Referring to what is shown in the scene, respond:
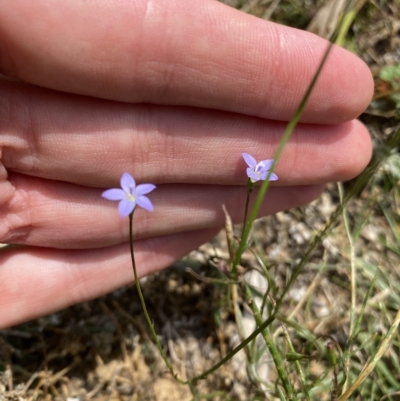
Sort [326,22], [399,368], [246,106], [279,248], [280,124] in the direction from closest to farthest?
[246,106] < [280,124] < [399,368] < [279,248] < [326,22]

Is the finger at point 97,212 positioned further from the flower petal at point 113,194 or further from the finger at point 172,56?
the flower petal at point 113,194

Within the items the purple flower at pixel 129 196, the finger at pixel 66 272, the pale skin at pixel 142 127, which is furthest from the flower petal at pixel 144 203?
the finger at pixel 66 272

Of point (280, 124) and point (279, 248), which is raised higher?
point (280, 124)

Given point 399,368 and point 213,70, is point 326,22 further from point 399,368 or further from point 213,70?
point 399,368

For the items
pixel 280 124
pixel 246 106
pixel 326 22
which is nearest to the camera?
pixel 246 106

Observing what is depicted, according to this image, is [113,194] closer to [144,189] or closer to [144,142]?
[144,189]

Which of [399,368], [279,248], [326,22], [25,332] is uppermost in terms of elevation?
[326,22]

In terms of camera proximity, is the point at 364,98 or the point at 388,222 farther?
the point at 388,222

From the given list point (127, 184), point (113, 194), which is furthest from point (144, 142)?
point (113, 194)

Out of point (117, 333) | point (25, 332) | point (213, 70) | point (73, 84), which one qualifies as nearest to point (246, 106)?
point (213, 70)
